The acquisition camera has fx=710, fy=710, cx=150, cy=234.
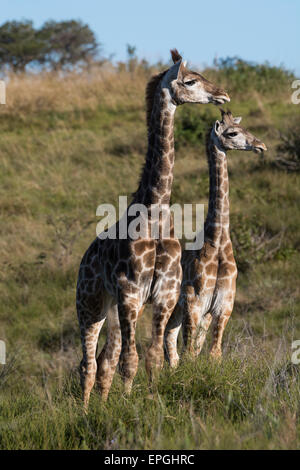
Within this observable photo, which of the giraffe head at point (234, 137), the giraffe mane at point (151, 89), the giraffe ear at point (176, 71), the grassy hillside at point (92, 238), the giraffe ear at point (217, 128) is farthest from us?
the giraffe ear at point (217, 128)

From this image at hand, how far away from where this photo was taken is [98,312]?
5844mm

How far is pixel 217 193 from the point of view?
21.1 feet

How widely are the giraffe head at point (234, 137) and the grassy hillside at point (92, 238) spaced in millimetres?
1558

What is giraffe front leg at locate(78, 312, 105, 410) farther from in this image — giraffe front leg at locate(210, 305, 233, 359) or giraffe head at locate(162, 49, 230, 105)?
giraffe head at locate(162, 49, 230, 105)

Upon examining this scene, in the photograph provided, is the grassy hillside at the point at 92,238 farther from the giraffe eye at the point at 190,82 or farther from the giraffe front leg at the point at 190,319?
the giraffe eye at the point at 190,82

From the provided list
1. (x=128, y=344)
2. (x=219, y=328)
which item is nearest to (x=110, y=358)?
(x=128, y=344)

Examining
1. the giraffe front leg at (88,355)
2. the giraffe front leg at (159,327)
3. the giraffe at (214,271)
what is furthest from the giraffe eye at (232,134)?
the giraffe front leg at (88,355)

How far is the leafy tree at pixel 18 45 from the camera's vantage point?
29.5 metres

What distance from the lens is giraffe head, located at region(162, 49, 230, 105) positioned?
17.1ft

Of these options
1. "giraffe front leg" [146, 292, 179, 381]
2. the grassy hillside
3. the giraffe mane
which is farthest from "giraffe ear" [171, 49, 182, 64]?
the grassy hillside

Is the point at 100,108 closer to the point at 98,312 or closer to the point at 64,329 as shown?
the point at 64,329

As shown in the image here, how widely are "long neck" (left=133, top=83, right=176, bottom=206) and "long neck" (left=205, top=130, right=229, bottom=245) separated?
3.50 ft

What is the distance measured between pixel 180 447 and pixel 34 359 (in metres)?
5.71

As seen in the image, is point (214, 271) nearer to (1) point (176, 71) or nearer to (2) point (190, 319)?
(2) point (190, 319)
